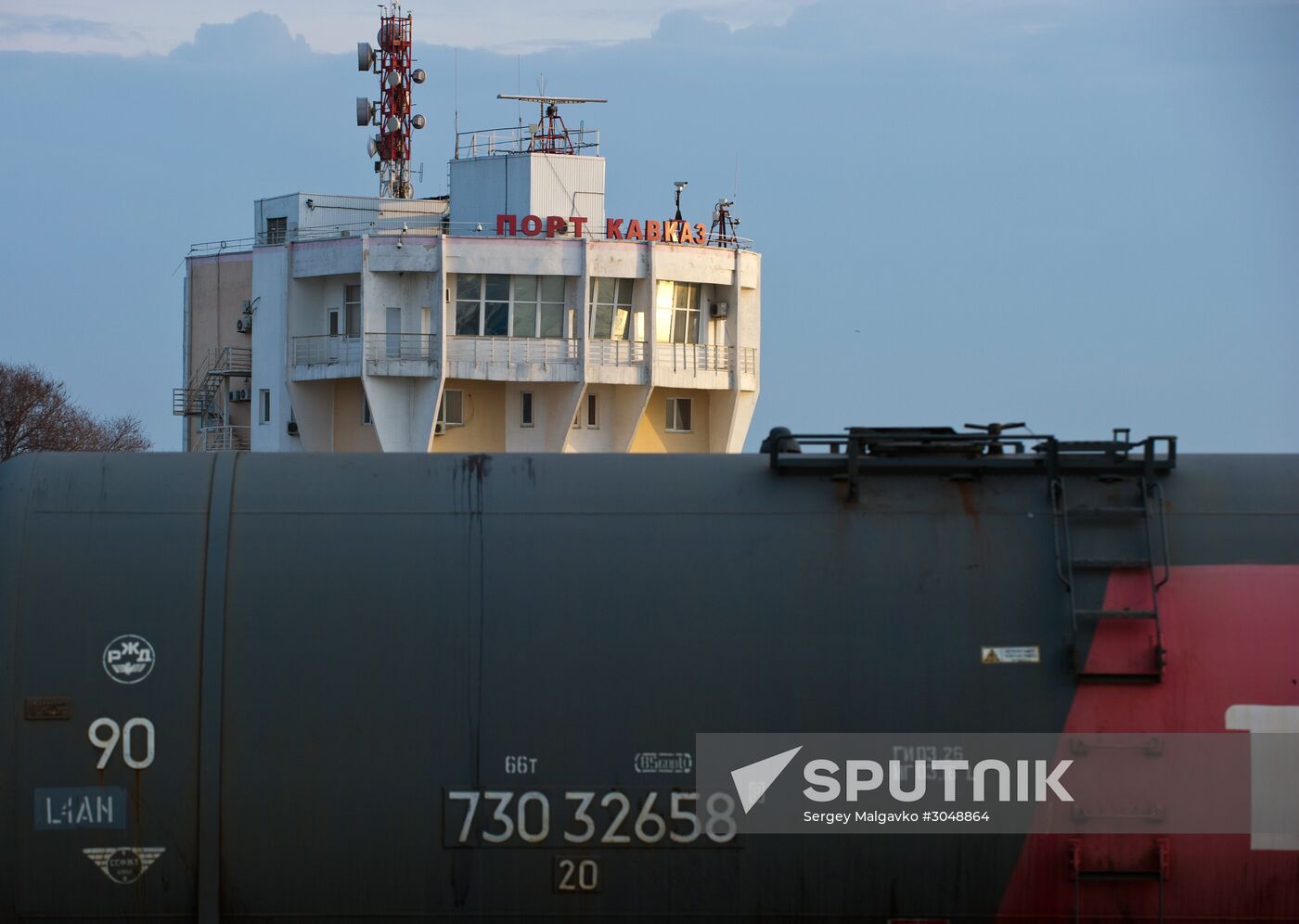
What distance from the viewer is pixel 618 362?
70500 millimetres

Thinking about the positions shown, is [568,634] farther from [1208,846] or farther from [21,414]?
[21,414]

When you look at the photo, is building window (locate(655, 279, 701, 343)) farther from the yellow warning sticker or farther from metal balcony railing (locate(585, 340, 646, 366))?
the yellow warning sticker

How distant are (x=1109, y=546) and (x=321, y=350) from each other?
64106mm

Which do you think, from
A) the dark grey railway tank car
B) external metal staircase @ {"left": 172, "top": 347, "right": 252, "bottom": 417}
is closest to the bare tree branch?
external metal staircase @ {"left": 172, "top": 347, "right": 252, "bottom": 417}

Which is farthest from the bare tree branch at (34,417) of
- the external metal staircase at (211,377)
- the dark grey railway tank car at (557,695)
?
the dark grey railway tank car at (557,695)

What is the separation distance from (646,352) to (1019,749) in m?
60.9

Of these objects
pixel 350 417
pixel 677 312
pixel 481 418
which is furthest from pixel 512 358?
pixel 350 417

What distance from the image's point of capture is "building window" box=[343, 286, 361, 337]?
233 ft

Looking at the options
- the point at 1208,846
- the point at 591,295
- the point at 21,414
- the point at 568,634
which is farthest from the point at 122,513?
the point at 21,414

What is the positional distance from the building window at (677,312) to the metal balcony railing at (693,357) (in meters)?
0.41

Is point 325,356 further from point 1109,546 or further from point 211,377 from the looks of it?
point 1109,546

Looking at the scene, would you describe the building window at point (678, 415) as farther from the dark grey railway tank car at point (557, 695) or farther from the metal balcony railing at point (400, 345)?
the dark grey railway tank car at point (557, 695)

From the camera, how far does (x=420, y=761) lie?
10.1 meters

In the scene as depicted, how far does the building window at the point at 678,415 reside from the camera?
7500 centimetres
